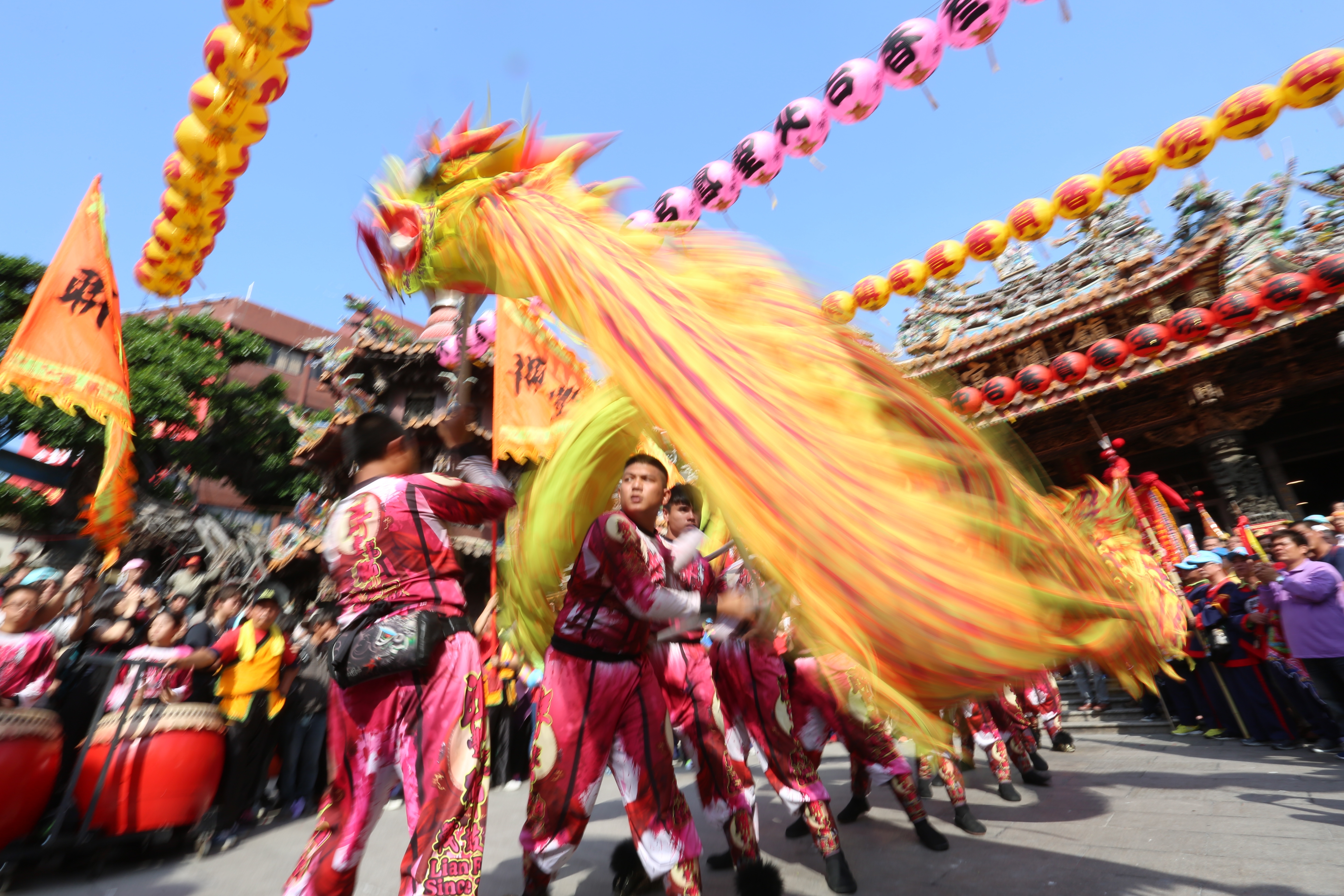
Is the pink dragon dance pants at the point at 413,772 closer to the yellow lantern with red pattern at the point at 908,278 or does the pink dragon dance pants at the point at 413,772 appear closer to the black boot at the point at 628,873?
the black boot at the point at 628,873

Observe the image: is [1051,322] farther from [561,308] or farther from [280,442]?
[280,442]

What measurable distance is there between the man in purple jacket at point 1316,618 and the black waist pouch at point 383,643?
5.50 m

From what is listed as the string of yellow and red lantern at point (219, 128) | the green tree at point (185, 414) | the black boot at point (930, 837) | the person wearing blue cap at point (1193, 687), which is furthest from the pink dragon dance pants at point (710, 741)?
the green tree at point (185, 414)

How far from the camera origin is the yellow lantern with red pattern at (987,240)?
6.58 m

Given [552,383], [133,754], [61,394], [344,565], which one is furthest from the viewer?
[552,383]

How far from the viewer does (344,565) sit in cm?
197

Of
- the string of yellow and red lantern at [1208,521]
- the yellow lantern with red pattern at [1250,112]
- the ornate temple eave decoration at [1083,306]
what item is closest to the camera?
the yellow lantern with red pattern at [1250,112]

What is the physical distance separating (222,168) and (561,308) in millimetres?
5323

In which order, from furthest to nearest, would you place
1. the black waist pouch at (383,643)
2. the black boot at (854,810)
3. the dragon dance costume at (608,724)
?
the black boot at (854,810), the dragon dance costume at (608,724), the black waist pouch at (383,643)

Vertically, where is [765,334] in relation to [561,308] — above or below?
below

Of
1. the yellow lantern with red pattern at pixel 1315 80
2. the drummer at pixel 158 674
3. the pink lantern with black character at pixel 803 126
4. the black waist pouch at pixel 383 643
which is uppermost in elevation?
the pink lantern with black character at pixel 803 126

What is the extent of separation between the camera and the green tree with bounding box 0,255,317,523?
1337cm

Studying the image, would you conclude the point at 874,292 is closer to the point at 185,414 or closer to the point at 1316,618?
the point at 1316,618

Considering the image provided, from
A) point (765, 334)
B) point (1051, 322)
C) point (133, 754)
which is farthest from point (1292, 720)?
point (133, 754)
